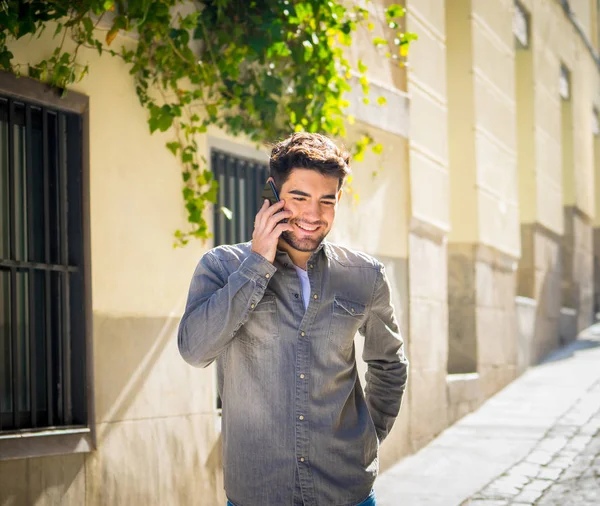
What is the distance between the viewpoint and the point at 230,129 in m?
5.88

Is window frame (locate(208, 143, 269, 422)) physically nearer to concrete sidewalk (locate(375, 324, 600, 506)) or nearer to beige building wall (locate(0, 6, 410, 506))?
beige building wall (locate(0, 6, 410, 506))

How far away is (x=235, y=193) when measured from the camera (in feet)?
20.6

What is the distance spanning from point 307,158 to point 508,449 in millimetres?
5763

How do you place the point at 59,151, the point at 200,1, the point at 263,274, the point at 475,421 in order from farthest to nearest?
the point at 475,421 → the point at 200,1 → the point at 59,151 → the point at 263,274

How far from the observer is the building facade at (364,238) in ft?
15.5

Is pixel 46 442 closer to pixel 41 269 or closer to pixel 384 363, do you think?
pixel 41 269

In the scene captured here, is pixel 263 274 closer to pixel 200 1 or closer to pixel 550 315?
pixel 200 1

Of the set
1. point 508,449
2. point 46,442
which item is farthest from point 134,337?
point 508,449

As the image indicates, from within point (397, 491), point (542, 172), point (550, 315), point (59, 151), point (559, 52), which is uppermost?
point (559, 52)

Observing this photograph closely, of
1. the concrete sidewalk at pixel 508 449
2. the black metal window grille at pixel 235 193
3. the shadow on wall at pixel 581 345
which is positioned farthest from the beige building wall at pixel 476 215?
the black metal window grille at pixel 235 193

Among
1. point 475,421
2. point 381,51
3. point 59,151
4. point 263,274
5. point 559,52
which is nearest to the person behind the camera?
point 263,274

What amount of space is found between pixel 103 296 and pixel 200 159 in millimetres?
1129

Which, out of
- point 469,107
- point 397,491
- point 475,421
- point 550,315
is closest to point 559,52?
point 550,315

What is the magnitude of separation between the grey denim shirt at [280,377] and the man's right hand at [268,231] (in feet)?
0.08
